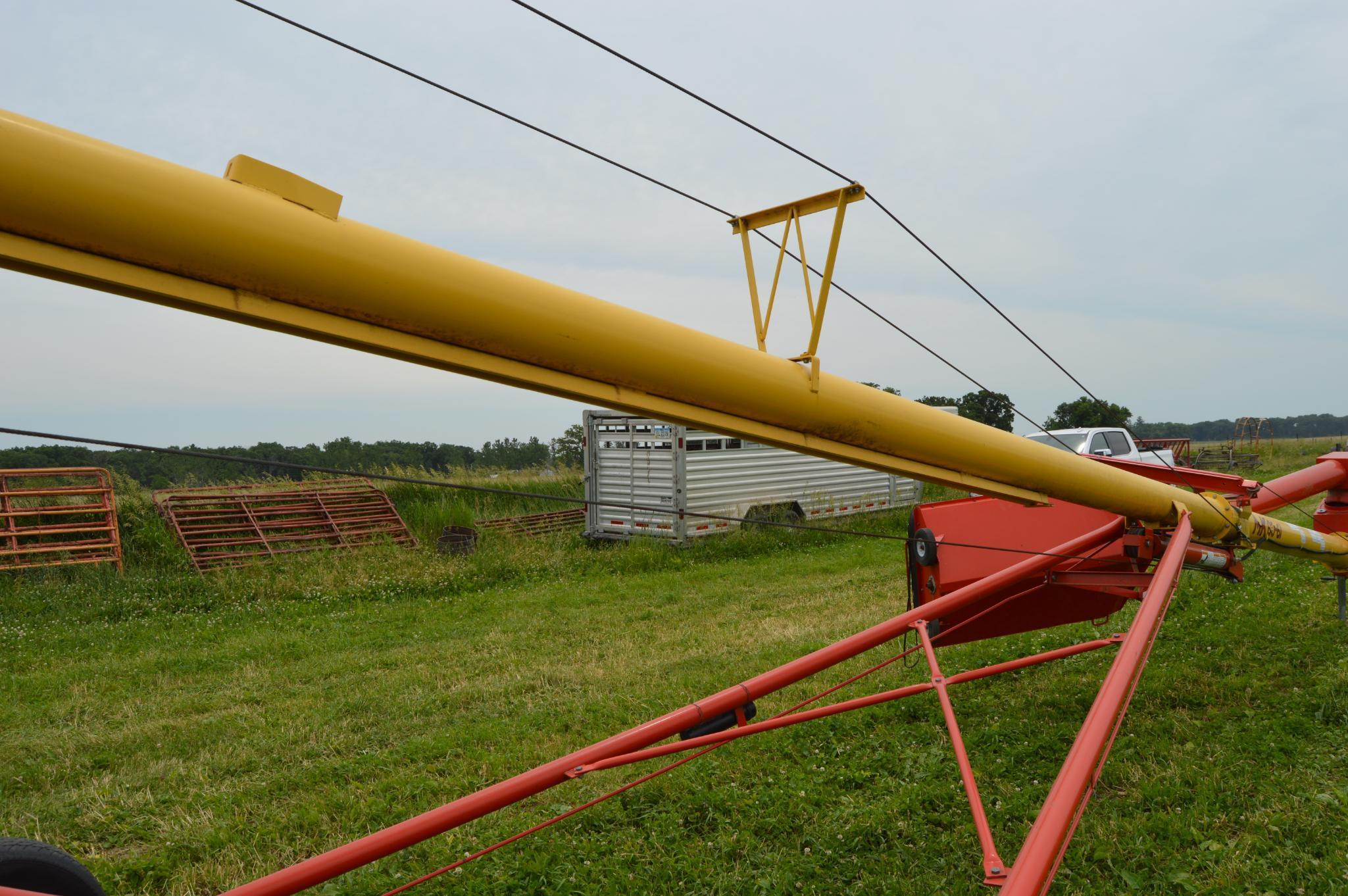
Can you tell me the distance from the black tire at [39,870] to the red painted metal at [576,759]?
416 millimetres

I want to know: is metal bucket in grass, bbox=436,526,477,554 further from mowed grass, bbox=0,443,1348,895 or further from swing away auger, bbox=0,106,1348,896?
swing away auger, bbox=0,106,1348,896

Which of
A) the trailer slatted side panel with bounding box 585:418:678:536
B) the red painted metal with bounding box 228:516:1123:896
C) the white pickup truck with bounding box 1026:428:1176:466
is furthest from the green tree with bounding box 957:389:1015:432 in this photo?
the red painted metal with bounding box 228:516:1123:896

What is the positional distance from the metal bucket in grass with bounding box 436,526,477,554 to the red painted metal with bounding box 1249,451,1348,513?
9509mm

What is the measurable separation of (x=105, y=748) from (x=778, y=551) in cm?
899

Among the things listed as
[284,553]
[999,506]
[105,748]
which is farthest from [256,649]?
[999,506]

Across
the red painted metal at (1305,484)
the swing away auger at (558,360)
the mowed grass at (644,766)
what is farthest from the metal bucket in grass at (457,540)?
the red painted metal at (1305,484)

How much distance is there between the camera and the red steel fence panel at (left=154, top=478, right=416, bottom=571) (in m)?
11.7

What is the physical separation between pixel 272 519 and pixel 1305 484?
1277cm

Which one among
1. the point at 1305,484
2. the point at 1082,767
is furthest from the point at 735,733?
the point at 1305,484

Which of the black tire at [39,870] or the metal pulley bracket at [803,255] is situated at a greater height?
the metal pulley bracket at [803,255]

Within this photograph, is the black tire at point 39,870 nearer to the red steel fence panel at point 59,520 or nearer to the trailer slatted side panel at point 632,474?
the red steel fence panel at point 59,520

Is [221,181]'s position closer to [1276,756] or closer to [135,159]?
[135,159]

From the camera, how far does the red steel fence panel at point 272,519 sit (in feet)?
38.5

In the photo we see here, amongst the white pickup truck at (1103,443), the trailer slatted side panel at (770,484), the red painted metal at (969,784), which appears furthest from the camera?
the white pickup truck at (1103,443)
